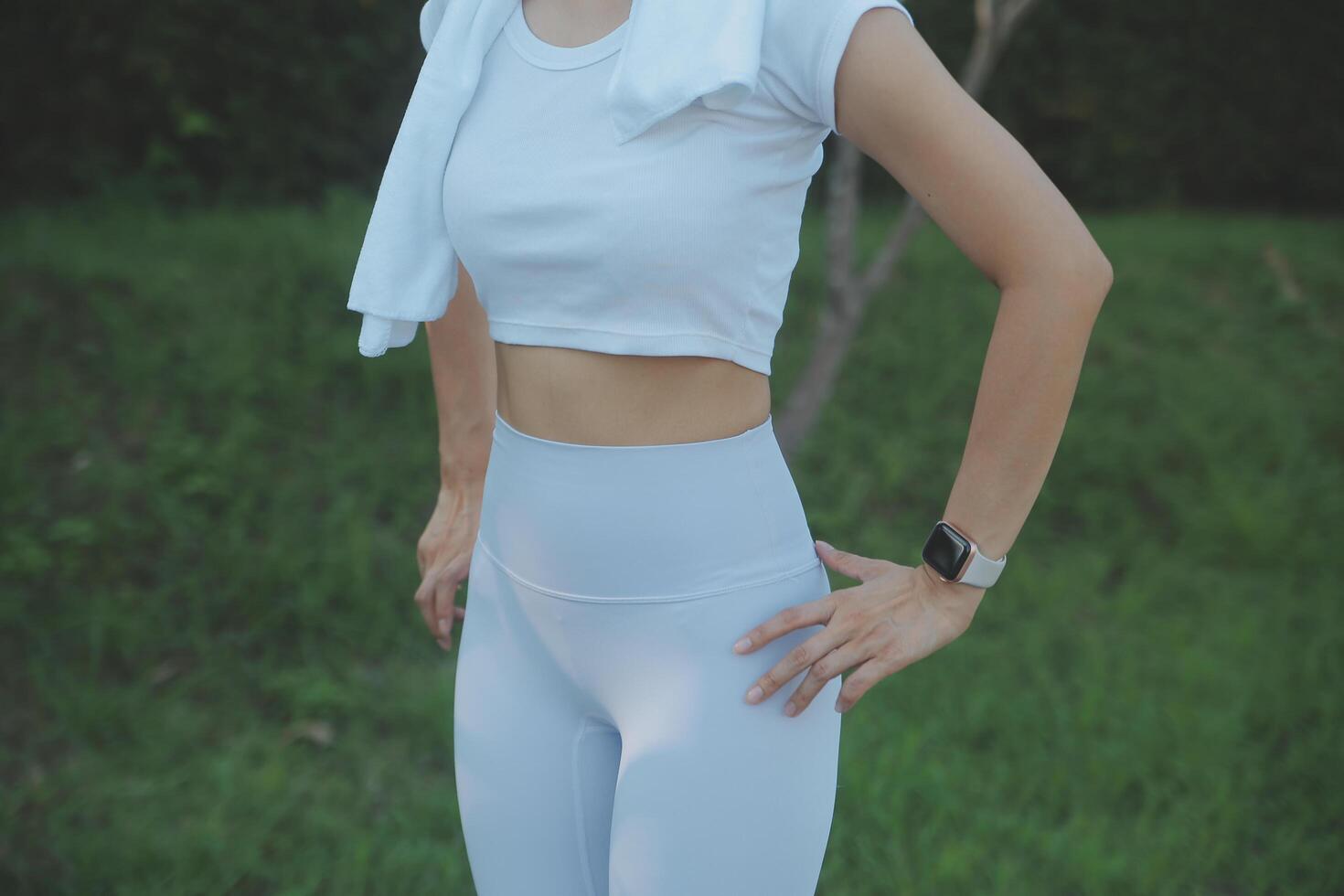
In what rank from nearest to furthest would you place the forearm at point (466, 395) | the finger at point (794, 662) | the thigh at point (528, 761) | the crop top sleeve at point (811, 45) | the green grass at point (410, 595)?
1. the crop top sleeve at point (811, 45)
2. the finger at point (794, 662)
3. the thigh at point (528, 761)
4. the forearm at point (466, 395)
5. the green grass at point (410, 595)

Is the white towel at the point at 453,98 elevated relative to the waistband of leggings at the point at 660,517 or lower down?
elevated

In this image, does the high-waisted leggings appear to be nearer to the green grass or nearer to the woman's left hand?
the woman's left hand

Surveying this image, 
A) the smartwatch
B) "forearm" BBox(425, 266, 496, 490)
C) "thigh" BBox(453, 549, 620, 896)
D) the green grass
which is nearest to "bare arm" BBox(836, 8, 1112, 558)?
the smartwatch

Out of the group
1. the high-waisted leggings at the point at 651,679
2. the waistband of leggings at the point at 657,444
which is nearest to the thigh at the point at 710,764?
the high-waisted leggings at the point at 651,679

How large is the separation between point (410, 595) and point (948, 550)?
2933 millimetres

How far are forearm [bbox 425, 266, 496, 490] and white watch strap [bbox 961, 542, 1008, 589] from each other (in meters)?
0.70

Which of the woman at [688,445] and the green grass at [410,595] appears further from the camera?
the green grass at [410,595]

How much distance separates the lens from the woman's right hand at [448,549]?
1592 mm

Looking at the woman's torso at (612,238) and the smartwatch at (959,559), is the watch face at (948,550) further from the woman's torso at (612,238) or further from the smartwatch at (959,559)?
the woman's torso at (612,238)

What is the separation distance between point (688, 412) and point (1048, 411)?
353mm

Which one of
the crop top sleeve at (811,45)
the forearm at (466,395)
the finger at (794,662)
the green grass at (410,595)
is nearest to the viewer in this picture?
the crop top sleeve at (811,45)

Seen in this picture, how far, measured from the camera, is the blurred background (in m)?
2.95

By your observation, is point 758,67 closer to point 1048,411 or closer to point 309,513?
point 1048,411

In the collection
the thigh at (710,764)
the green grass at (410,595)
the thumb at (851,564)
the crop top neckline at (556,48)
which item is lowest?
the green grass at (410,595)
